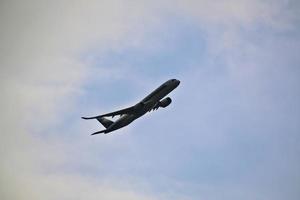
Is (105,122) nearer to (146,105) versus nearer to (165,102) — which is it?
(165,102)

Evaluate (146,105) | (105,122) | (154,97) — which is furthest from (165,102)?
(105,122)

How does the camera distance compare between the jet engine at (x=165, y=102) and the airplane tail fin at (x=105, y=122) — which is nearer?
the jet engine at (x=165, y=102)

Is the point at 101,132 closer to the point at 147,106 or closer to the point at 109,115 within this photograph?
the point at 109,115

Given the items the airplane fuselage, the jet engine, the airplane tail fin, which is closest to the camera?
the airplane fuselage

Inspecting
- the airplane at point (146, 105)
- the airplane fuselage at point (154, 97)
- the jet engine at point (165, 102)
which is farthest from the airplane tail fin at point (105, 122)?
the airplane fuselage at point (154, 97)

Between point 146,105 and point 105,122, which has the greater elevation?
point 105,122

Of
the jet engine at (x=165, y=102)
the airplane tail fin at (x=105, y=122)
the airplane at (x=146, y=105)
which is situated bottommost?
the airplane at (x=146, y=105)

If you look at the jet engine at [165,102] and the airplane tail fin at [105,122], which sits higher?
the airplane tail fin at [105,122]

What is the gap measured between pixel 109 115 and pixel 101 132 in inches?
265

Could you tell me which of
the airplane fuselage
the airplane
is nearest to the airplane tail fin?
the airplane

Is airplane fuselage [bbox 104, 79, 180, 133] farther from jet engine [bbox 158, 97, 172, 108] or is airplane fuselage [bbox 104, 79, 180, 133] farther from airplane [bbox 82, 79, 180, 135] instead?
jet engine [bbox 158, 97, 172, 108]

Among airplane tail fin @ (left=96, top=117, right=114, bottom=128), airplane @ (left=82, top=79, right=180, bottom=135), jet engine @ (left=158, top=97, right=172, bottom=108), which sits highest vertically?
airplane tail fin @ (left=96, top=117, right=114, bottom=128)

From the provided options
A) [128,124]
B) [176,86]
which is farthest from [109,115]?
[176,86]

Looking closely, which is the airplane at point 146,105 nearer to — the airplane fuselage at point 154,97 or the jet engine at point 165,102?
the airplane fuselage at point 154,97
